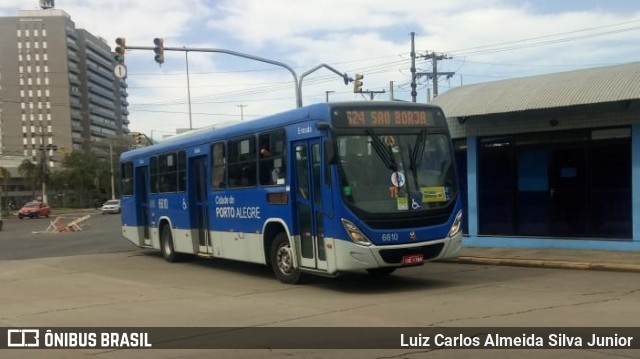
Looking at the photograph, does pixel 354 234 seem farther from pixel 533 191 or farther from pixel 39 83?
pixel 39 83

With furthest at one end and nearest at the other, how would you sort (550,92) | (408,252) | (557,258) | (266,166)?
(550,92) → (557,258) → (266,166) → (408,252)

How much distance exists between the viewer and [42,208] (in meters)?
64.1

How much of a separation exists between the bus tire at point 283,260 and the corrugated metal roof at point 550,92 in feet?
20.6

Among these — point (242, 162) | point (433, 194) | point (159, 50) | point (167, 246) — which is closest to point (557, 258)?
point (433, 194)

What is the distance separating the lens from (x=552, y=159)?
15.6 metres

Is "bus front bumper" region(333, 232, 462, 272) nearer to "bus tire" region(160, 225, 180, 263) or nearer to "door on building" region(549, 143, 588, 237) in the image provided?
"door on building" region(549, 143, 588, 237)

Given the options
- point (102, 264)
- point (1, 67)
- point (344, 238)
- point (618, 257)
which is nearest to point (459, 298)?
point (344, 238)

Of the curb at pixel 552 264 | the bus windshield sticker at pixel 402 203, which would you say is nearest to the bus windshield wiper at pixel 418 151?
the bus windshield sticker at pixel 402 203

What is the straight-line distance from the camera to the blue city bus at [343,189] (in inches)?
406

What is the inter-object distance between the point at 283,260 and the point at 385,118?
10.8ft

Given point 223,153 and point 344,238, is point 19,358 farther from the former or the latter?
point 223,153

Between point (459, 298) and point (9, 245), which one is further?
point (9, 245)

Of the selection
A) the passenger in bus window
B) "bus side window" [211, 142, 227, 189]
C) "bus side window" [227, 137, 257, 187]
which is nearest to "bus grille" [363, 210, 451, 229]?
the passenger in bus window

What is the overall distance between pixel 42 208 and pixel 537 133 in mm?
58531
